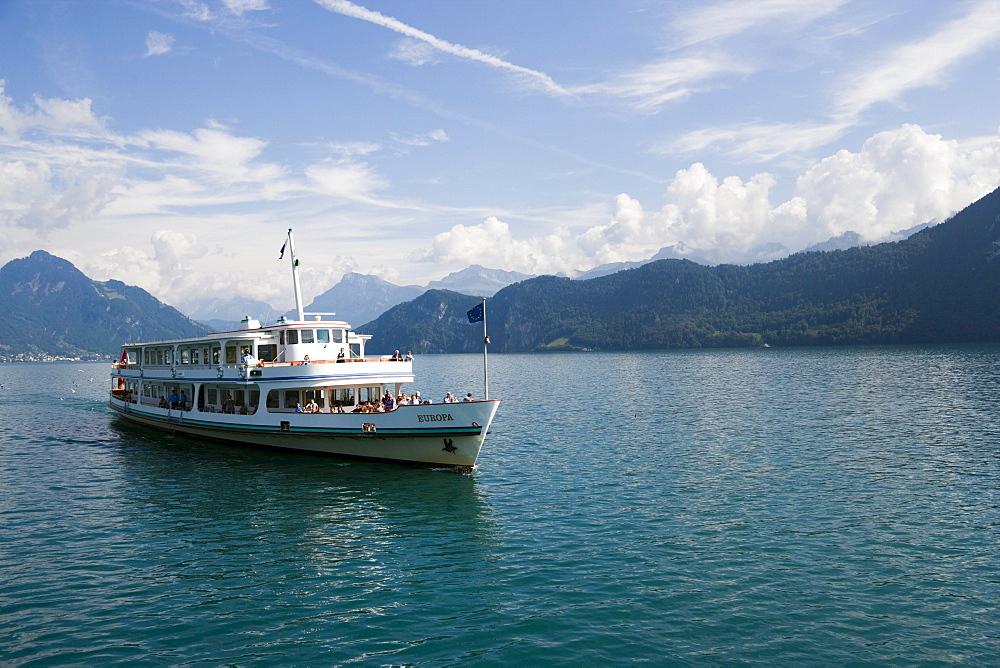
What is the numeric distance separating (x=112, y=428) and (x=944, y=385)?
9059 centimetres

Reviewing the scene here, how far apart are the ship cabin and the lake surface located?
3.81 m

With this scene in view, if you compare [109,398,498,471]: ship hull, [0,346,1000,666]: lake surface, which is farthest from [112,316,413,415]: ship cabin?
[0,346,1000,666]: lake surface

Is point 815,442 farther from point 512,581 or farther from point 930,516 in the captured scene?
point 512,581

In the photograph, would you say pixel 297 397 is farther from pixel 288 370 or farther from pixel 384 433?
pixel 384 433

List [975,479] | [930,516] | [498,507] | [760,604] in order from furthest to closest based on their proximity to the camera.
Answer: [975,479]
[498,507]
[930,516]
[760,604]

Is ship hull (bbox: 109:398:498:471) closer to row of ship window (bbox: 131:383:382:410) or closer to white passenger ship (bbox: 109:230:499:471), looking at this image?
white passenger ship (bbox: 109:230:499:471)

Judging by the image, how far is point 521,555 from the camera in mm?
20797

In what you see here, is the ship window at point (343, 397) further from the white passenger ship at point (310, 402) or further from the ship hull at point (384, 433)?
the ship hull at point (384, 433)

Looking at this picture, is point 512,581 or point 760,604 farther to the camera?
point 512,581

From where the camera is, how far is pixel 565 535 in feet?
74.5

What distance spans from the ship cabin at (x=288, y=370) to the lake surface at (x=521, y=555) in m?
3.81

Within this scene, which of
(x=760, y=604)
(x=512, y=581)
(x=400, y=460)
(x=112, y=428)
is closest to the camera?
(x=760, y=604)

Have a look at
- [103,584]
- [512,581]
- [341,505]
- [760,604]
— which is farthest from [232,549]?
[760,604]

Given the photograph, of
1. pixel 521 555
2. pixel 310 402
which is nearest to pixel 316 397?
pixel 310 402
